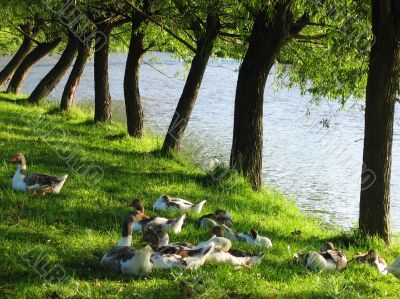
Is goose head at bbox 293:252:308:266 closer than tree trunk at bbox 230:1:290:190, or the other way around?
goose head at bbox 293:252:308:266

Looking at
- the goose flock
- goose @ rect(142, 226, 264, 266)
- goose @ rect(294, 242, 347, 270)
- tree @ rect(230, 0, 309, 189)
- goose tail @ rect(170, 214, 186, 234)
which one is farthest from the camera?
tree @ rect(230, 0, 309, 189)

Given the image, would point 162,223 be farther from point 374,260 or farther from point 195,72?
point 195,72

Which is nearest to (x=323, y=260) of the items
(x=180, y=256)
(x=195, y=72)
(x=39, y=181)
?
(x=180, y=256)

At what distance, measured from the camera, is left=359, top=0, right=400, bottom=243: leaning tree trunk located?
1008cm

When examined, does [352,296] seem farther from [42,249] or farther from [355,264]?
[42,249]

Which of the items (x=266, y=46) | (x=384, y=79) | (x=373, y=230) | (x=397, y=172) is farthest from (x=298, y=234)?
(x=397, y=172)

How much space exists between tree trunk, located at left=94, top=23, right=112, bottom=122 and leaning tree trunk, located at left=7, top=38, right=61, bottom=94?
7.98 metres

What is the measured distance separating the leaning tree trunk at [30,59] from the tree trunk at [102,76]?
7.98 meters

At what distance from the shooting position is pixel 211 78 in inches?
1987

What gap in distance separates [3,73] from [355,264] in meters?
25.9

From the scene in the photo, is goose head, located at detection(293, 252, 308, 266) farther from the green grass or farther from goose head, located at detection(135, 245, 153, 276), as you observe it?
goose head, located at detection(135, 245, 153, 276)

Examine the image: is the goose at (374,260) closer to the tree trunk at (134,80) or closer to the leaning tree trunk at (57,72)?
the tree trunk at (134,80)

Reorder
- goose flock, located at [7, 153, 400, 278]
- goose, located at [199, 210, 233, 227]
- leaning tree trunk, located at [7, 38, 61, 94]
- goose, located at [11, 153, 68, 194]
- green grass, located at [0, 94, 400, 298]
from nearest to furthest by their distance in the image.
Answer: green grass, located at [0, 94, 400, 298] < goose flock, located at [7, 153, 400, 278] < goose, located at [199, 210, 233, 227] < goose, located at [11, 153, 68, 194] < leaning tree trunk, located at [7, 38, 61, 94]

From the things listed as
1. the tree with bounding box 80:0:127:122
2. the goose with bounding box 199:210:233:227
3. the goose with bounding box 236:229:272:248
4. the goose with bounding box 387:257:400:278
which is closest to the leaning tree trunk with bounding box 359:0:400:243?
the goose with bounding box 387:257:400:278
